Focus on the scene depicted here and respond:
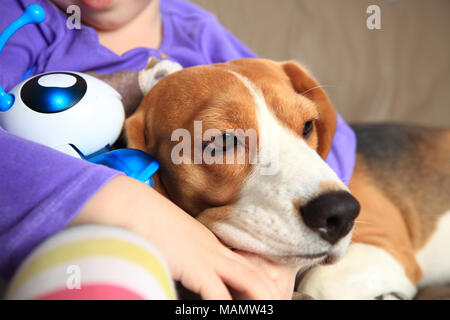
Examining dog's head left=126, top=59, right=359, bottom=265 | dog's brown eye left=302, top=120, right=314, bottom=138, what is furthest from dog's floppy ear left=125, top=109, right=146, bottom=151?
dog's brown eye left=302, top=120, right=314, bottom=138

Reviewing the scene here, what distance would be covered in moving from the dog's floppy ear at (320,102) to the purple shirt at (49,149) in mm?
102

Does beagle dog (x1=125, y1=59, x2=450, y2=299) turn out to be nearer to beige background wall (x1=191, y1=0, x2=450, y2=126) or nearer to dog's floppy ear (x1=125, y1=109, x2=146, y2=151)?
dog's floppy ear (x1=125, y1=109, x2=146, y2=151)

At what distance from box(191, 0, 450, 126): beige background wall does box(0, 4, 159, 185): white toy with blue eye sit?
1137 millimetres

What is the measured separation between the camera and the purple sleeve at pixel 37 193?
60 centimetres

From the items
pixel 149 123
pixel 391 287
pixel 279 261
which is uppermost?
pixel 149 123

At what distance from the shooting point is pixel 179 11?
1.56 meters

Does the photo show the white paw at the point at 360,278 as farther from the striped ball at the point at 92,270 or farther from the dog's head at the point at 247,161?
the striped ball at the point at 92,270

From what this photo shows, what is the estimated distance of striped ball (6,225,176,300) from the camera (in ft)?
1.49

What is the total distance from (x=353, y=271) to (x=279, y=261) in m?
0.33

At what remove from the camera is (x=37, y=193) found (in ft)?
2.08

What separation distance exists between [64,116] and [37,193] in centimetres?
22

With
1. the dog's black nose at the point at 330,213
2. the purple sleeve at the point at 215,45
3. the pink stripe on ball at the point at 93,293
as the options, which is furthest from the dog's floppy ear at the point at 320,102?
the pink stripe on ball at the point at 93,293
